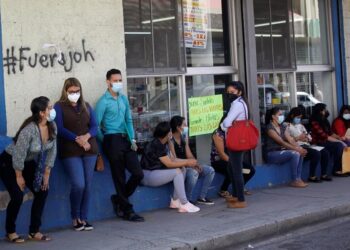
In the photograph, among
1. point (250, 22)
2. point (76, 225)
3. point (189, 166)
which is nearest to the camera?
point (76, 225)

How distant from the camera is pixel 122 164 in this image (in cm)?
766

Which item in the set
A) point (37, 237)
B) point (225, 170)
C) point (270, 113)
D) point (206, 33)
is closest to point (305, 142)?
point (270, 113)

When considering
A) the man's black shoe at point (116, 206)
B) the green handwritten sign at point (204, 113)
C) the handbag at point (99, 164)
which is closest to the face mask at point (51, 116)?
the handbag at point (99, 164)

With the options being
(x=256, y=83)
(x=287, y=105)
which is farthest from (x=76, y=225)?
(x=287, y=105)

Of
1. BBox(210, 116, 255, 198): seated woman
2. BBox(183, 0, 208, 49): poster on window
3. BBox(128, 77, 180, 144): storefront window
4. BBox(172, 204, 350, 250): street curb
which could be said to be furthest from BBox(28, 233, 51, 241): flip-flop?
BBox(183, 0, 208, 49): poster on window

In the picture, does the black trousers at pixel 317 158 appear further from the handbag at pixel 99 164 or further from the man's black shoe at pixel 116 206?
the handbag at pixel 99 164

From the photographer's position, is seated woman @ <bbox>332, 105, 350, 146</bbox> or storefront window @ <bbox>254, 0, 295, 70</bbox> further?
seated woman @ <bbox>332, 105, 350, 146</bbox>

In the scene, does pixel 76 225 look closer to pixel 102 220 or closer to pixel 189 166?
pixel 102 220

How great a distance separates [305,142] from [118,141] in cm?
435

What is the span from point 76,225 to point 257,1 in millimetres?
5529

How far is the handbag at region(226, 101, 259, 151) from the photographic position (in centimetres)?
793

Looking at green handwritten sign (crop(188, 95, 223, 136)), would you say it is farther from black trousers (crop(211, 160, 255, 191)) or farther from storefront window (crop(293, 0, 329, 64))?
storefront window (crop(293, 0, 329, 64))

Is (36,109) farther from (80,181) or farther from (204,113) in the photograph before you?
(204,113)

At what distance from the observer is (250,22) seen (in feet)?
32.8
